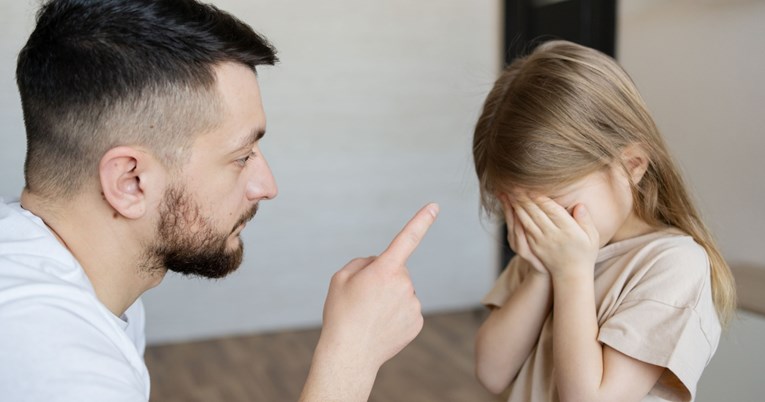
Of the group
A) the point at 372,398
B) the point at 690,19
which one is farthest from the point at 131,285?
the point at 690,19

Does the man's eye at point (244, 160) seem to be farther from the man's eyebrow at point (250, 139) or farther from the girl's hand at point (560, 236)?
the girl's hand at point (560, 236)

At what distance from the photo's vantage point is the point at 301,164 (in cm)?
387

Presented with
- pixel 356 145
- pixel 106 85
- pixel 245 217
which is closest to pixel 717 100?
pixel 245 217

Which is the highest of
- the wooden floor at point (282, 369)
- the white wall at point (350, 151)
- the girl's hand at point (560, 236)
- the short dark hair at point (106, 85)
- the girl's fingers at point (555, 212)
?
the short dark hair at point (106, 85)

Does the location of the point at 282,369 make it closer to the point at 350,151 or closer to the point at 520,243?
the point at 350,151

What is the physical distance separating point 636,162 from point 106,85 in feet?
2.76

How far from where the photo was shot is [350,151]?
155 inches

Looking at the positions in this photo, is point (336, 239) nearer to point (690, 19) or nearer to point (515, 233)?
point (690, 19)

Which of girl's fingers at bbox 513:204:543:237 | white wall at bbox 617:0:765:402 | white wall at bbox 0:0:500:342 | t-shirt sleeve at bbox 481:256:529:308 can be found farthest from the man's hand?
white wall at bbox 0:0:500:342

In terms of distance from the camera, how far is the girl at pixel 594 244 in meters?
1.05

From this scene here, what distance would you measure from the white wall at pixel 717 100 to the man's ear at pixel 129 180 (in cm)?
184

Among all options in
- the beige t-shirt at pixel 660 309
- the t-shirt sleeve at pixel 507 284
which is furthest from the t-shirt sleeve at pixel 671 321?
the t-shirt sleeve at pixel 507 284

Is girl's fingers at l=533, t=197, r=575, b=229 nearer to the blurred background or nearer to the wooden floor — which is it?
the wooden floor

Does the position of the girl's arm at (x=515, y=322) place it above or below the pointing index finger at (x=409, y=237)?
below
